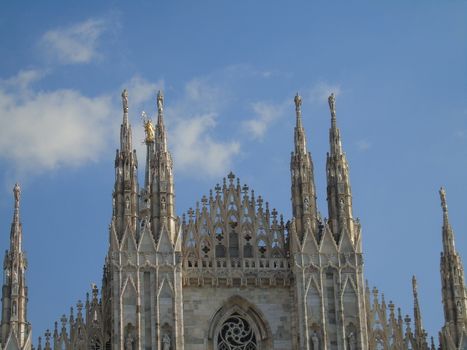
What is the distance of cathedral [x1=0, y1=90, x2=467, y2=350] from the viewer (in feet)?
136

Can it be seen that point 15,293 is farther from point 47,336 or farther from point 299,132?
point 299,132

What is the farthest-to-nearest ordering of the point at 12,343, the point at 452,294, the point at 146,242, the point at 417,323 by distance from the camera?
the point at 417,323 < the point at 452,294 < the point at 146,242 < the point at 12,343

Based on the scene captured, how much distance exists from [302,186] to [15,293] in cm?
1045

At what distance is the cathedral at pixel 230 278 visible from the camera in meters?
41.6

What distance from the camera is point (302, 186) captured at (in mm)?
44156

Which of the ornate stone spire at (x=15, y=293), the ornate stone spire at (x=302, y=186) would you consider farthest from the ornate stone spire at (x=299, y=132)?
the ornate stone spire at (x=15, y=293)

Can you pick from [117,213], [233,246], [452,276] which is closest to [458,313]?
[452,276]

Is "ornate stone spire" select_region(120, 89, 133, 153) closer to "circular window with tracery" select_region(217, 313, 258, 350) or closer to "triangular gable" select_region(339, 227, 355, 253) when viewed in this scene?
"circular window with tracery" select_region(217, 313, 258, 350)

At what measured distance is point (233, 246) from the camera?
44.0m

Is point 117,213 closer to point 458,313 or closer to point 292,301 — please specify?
point 292,301

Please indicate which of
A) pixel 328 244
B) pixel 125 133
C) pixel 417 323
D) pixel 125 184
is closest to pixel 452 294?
pixel 417 323

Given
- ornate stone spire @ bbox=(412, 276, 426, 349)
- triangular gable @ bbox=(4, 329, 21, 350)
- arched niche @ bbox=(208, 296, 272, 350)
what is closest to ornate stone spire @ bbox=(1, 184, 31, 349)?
triangular gable @ bbox=(4, 329, 21, 350)

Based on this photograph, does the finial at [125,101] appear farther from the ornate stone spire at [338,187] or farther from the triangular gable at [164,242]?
the ornate stone spire at [338,187]

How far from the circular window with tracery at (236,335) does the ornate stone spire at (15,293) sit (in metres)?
6.48
